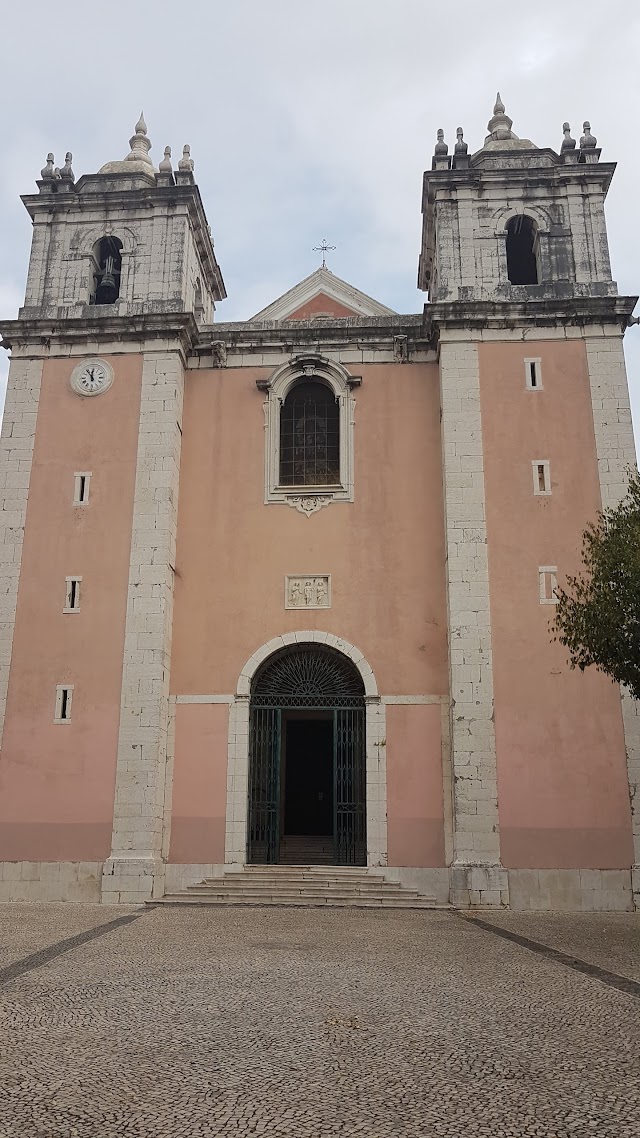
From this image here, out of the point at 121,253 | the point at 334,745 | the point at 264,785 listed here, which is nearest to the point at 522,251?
the point at 121,253

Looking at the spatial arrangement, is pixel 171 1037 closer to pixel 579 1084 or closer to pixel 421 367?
pixel 579 1084

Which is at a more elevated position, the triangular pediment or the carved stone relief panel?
the triangular pediment

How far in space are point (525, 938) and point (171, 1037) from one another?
564 centimetres

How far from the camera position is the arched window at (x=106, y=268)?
17.3 m

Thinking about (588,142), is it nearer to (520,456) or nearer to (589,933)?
(520,456)

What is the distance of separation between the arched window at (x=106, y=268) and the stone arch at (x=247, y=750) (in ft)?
25.5

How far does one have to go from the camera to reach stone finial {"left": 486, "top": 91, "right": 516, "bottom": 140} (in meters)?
18.6

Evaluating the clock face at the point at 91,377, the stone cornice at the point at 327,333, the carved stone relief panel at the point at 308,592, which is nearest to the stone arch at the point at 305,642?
the carved stone relief panel at the point at 308,592

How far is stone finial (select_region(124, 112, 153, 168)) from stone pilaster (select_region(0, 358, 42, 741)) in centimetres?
559

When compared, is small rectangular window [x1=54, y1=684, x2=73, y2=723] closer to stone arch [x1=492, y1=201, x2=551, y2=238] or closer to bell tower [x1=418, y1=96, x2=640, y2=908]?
bell tower [x1=418, y1=96, x2=640, y2=908]

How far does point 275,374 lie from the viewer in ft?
54.1

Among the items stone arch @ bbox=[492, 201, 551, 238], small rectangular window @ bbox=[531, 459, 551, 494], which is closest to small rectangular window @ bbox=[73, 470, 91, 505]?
small rectangular window @ bbox=[531, 459, 551, 494]

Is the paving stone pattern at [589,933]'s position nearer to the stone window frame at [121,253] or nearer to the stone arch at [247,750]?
the stone arch at [247,750]

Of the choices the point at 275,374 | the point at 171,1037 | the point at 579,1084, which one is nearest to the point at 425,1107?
the point at 579,1084
